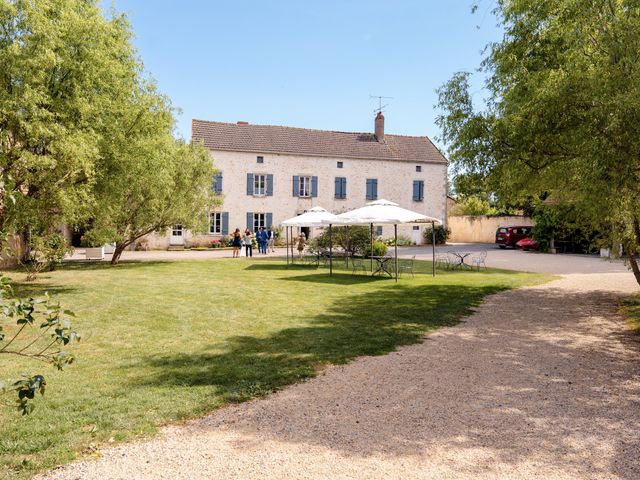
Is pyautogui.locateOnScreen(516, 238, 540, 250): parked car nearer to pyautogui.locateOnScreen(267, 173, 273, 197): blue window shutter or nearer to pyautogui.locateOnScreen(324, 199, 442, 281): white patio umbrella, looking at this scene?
pyautogui.locateOnScreen(267, 173, 273, 197): blue window shutter

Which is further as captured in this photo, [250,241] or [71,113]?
[250,241]

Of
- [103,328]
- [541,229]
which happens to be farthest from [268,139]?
[103,328]

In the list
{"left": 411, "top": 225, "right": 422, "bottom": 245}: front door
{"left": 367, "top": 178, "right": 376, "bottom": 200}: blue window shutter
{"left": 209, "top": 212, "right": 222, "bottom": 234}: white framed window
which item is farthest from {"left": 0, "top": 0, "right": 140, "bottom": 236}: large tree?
{"left": 411, "top": 225, "right": 422, "bottom": 245}: front door

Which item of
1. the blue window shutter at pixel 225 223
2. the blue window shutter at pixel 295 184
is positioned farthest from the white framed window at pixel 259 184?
the blue window shutter at pixel 225 223

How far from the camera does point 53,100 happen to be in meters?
9.66

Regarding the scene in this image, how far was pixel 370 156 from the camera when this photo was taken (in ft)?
115

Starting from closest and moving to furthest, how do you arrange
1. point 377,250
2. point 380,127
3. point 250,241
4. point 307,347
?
point 307,347 < point 377,250 < point 250,241 < point 380,127

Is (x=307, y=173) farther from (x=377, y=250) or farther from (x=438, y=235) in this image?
(x=377, y=250)

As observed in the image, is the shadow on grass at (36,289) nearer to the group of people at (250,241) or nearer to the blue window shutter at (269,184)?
the group of people at (250,241)

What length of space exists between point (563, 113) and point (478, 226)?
35134mm

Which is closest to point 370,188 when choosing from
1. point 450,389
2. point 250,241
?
point 250,241

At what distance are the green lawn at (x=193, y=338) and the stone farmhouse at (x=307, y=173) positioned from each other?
17.7m

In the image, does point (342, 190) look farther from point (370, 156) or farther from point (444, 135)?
point (444, 135)

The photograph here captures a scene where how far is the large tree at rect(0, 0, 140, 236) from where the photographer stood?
902 centimetres
